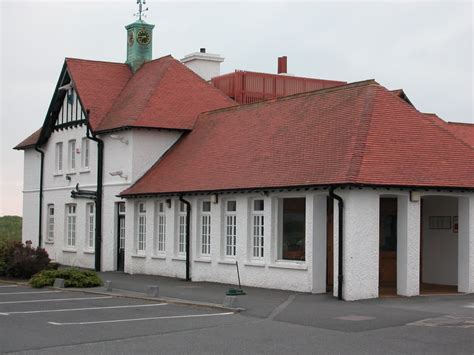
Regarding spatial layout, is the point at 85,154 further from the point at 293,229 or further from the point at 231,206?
the point at 293,229

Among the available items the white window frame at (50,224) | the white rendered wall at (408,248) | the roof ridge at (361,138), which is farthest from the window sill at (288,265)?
the white window frame at (50,224)

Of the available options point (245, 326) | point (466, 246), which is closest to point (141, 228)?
point (466, 246)

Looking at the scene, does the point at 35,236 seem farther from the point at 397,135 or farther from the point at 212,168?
the point at 397,135

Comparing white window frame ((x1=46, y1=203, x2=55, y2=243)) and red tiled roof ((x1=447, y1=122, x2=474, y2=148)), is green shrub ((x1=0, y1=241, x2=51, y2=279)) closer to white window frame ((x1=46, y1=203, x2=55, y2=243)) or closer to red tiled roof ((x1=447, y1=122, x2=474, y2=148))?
white window frame ((x1=46, y1=203, x2=55, y2=243))

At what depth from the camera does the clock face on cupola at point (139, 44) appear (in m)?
37.3

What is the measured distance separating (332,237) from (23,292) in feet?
29.2

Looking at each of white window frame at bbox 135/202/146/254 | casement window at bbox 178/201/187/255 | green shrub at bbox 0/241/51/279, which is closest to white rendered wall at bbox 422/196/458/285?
casement window at bbox 178/201/187/255

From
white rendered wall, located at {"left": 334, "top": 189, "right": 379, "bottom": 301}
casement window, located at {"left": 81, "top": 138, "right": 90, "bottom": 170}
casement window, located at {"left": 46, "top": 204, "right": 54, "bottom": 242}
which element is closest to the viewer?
white rendered wall, located at {"left": 334, "top": 189, "right": 379, "bottom": 301}

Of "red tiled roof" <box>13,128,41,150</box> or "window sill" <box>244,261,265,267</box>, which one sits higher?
"red tiled roof" <box>13,128,41,150</box>

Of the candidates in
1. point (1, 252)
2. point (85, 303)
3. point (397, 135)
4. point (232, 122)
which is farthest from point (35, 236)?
point (397, 135)

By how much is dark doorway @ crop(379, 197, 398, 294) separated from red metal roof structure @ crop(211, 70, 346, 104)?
1470 cm

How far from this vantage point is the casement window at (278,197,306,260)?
23.4 meters

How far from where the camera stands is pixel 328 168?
2173cm

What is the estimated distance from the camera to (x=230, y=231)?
1017 inches
